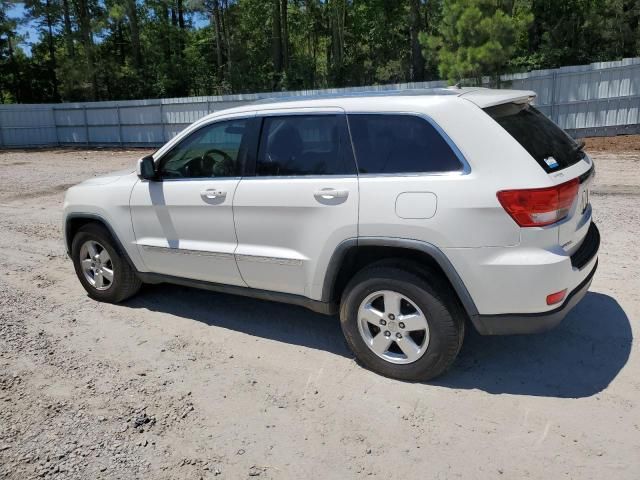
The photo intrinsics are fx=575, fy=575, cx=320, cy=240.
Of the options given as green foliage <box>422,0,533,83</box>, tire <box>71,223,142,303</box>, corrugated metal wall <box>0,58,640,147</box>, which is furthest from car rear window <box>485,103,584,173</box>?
green foliage <box>422,0,533,83</box>

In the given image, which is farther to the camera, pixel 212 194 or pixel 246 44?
pixel 246 44

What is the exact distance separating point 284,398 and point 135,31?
3594cm

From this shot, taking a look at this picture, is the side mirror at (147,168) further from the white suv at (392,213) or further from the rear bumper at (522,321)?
the rear bumper at (522,321)

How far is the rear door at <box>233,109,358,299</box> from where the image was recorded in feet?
12.6

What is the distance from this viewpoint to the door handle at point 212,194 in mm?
4371

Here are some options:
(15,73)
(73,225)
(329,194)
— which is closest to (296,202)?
(329,194)

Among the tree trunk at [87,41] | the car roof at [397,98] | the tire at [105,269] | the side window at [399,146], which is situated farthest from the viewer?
the tree trunk at [87,41]

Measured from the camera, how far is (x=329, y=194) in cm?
383

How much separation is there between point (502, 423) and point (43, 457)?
8.55 feet

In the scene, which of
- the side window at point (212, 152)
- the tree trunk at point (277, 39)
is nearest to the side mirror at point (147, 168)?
Answer: the side window at point (212, 152)

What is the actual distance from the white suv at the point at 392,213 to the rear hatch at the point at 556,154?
2 centimetres

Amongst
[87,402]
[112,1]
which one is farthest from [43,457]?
[112,1]

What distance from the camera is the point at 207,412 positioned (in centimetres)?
360

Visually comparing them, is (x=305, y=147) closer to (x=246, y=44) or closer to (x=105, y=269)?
(x=105, y=269)
